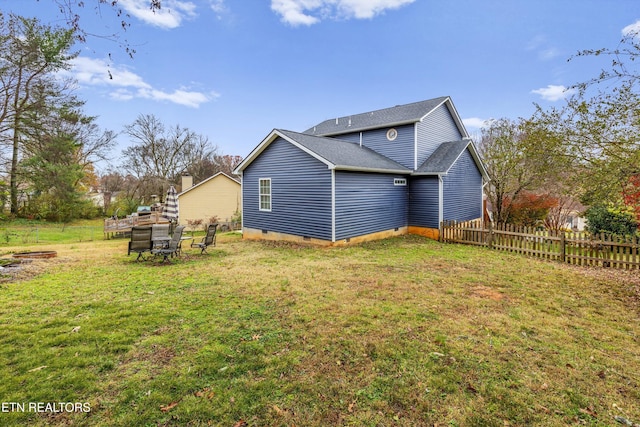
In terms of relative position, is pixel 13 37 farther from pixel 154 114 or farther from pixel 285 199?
pixel 154 114

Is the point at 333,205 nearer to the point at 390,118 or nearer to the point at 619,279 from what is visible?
the point at 390,118

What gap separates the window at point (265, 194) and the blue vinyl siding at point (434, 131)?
755 cm

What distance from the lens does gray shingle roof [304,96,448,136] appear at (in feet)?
48.2

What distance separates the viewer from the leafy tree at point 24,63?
910cm

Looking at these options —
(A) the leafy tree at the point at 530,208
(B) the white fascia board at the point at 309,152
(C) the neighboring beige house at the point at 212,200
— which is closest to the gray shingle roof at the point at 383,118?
(B) the white fascia board at the point at 309,152

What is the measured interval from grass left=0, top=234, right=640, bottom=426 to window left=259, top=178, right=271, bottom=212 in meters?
6.82

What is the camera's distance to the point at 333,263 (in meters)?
8.67

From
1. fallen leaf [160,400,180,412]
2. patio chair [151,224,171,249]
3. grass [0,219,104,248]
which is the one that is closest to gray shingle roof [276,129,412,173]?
patio chair [151,224,171,249]

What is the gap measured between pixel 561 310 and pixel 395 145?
36.4ft

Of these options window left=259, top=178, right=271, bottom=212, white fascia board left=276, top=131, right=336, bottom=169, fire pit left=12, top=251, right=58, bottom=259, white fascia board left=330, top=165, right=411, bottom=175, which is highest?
white fascia board left=276, top=131, right=336, bottom=169

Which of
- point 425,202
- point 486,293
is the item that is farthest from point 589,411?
point 425,202

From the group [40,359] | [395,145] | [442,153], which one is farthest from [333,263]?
[442,153]

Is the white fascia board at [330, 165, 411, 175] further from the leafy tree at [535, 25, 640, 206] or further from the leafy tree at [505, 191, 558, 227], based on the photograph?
the leafy tree at [505, 191, 558, 227]

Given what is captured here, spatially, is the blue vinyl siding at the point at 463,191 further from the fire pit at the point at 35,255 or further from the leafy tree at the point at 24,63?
the fire pit at the point at 35,255
